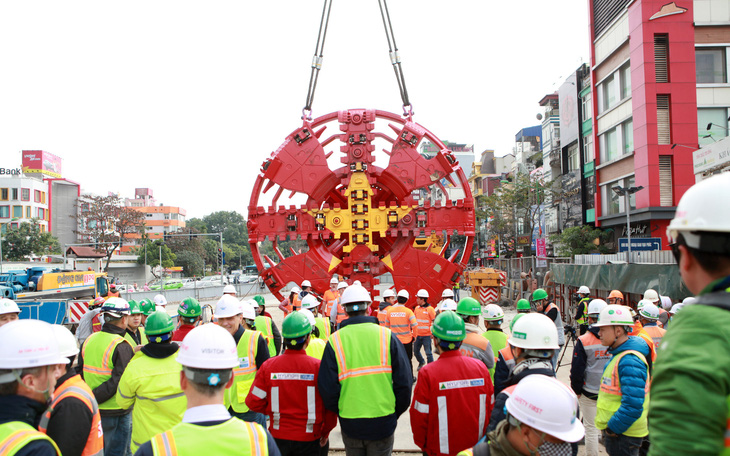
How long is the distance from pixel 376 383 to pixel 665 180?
25.3 m

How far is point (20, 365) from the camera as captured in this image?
2.32 meters

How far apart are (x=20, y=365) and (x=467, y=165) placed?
77485mm

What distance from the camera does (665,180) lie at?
24484mm

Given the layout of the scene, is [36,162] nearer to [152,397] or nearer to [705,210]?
[152,397]

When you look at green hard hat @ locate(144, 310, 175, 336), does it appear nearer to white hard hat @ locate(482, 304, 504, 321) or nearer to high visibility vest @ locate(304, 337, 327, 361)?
high visibility vest @ locate(304, 337, 327, 361)

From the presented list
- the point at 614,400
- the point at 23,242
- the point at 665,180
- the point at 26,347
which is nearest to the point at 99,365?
the point at 26,347

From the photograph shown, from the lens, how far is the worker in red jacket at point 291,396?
394 centimetres

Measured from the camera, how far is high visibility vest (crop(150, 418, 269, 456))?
2.02 m

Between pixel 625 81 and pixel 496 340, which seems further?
pixel 625 81

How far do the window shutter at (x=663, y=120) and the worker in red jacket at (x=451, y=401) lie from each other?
25052 millimetres

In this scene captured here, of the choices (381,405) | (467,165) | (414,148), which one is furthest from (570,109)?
(467,165)

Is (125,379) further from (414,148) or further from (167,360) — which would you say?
(414,148)

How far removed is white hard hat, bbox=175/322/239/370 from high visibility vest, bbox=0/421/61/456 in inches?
25.1

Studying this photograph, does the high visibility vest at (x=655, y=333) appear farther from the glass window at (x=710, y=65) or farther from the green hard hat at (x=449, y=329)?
the glass window at (x=710, y=65)
